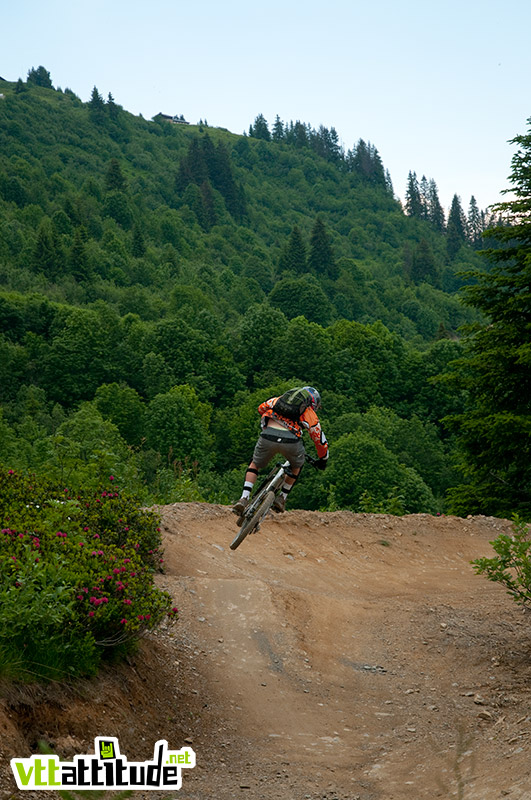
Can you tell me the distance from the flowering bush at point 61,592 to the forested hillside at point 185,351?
4485 millimetres

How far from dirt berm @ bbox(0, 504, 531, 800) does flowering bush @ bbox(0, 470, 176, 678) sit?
0.36 metres

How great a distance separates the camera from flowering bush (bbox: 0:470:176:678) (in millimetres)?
6844

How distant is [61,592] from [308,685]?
167 inches

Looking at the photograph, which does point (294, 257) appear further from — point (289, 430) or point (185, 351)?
point (289, 430)

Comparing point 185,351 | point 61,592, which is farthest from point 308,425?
point 185,351

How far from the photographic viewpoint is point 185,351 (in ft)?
275

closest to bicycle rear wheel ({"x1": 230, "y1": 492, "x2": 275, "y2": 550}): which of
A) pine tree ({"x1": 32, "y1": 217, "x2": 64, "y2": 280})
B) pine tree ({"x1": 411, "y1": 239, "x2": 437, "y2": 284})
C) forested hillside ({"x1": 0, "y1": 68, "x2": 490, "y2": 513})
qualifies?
forested hillside ({"x1": 0, "y1": 68, "x2": 490, "y2": 513})

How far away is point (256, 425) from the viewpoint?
70.3m

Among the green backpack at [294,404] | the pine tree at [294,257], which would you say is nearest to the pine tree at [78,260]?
the pine tree at [294,257]

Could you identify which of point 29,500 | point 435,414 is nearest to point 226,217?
point 435,414

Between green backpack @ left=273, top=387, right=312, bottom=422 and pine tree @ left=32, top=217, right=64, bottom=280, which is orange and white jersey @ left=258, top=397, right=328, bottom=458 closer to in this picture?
green backpack @ left=273, top=387, right=312, bottom=422

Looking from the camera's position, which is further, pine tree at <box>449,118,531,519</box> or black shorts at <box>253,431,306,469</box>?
pine tree at <box>449,118,531,519</box>

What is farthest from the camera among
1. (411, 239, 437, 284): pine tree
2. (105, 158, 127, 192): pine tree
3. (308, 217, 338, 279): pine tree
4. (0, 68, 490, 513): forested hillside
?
(411, 239, 437, 284): pine tree

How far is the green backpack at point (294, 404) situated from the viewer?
439 inches
